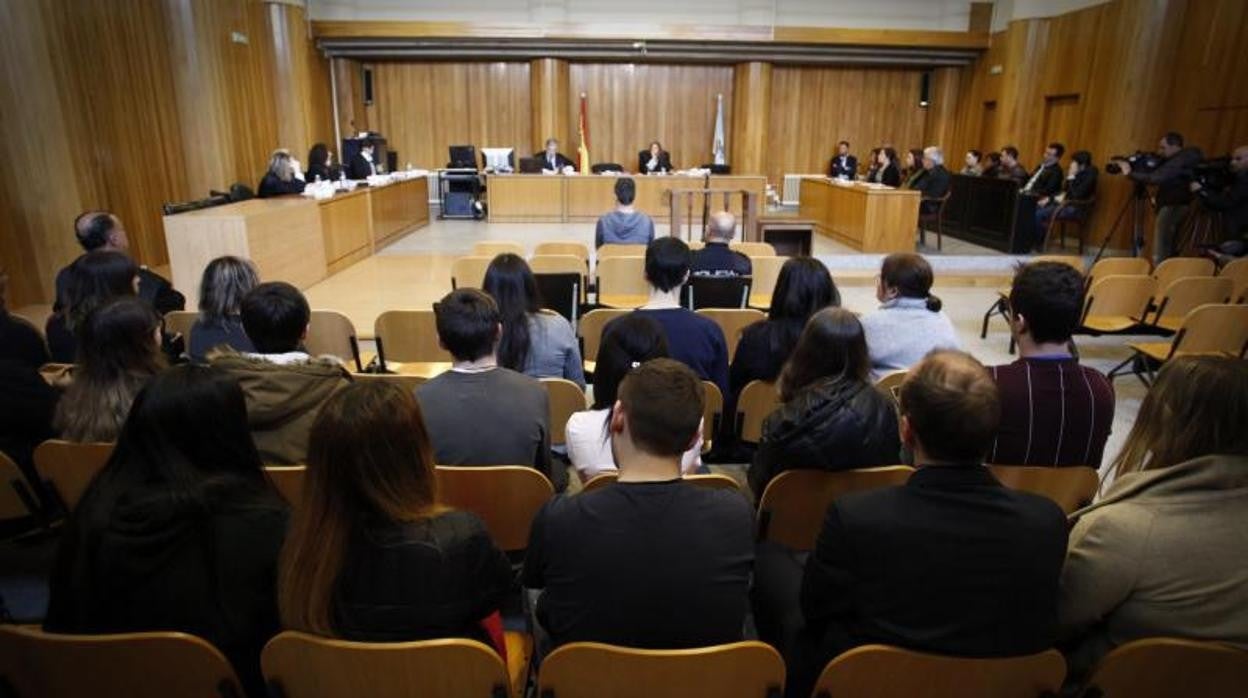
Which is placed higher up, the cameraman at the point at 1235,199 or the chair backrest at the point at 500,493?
the cameraman at the point at 1235,199

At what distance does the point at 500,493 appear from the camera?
1.97 m

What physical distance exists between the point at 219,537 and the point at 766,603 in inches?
52.3

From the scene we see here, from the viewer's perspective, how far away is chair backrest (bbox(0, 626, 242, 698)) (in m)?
1.24

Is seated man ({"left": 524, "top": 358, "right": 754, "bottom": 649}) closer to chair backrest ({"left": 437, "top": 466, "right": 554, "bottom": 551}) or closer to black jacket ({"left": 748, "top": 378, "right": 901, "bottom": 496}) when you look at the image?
chair backrest ({"left": 437, "top": 466, "right": 554, "bottom": 551})

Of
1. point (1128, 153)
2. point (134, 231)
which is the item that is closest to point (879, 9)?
point (1128, 153)

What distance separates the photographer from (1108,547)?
1.44 meters

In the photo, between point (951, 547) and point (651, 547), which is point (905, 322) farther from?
point (651, 547)

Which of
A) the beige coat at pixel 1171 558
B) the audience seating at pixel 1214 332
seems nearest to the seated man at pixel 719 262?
the audience seating at pixel 1214 332

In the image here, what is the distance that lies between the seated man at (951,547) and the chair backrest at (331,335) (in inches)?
110

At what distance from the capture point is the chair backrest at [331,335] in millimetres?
3623

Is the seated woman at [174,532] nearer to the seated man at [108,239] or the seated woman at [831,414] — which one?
the seated woman at [831,414]

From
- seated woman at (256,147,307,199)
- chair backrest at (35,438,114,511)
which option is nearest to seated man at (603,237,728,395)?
chair backrest at (35,438,114,511)

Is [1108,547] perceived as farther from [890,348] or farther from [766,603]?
[890,348]

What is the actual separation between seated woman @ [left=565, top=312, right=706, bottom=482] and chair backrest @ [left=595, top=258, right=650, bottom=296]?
2.77m
